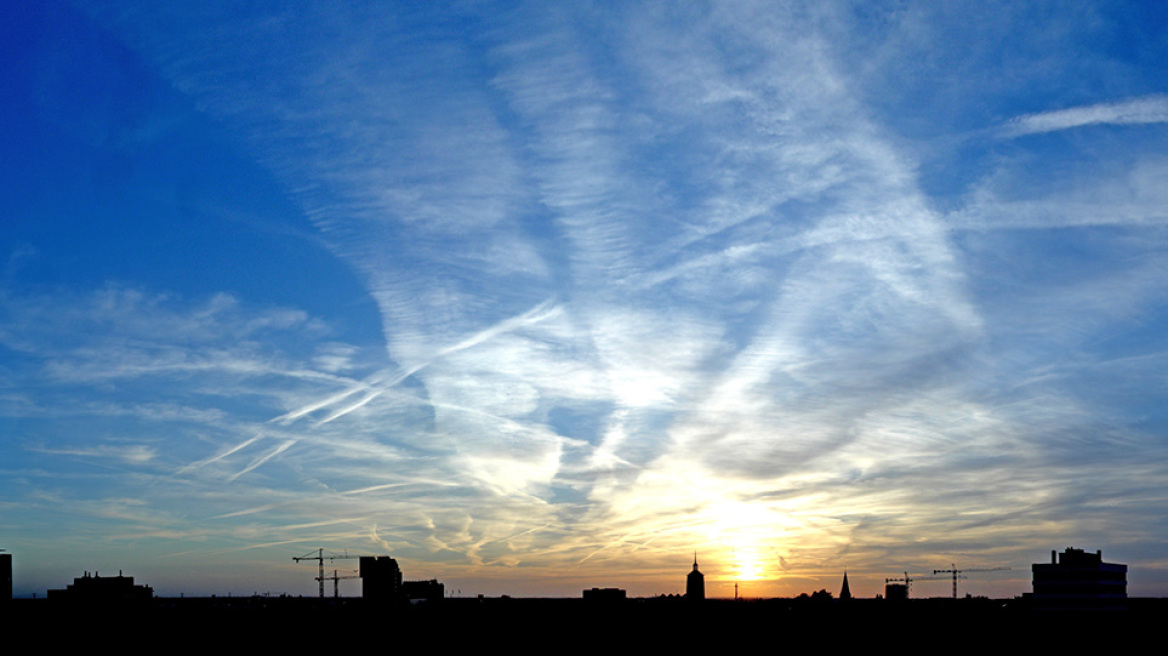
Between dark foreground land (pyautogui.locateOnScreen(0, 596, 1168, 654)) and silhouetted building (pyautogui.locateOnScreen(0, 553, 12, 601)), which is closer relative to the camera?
dark foreground land (pyautogui.locateOnScreen(0, 596, 1168, 654))

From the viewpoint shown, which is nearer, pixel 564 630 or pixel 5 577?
pixel 564 630

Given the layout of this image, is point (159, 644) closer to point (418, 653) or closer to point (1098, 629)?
point (418, 653)

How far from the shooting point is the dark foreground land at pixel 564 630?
122 metres

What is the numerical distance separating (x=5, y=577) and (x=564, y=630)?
378 ft

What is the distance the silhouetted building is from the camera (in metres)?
183

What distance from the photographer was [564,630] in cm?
14438

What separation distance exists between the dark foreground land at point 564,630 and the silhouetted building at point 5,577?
36.5 meters

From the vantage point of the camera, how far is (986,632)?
15938cm

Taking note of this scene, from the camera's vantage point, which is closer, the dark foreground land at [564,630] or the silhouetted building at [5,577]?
the dark foreground land at [564,630]

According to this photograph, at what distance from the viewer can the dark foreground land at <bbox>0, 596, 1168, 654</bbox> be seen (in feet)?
400

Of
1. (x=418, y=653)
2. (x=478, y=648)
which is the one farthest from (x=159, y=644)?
(x=478, y=648)

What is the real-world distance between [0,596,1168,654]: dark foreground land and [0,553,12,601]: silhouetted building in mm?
36479

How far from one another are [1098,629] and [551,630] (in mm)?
94409

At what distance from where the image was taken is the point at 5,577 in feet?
Answer: 617
